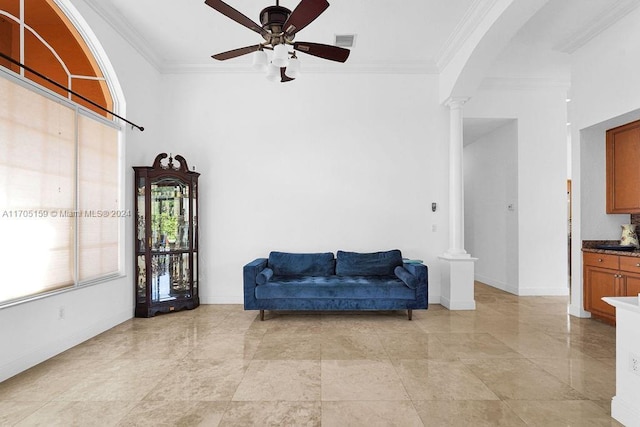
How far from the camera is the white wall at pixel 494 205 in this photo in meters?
5.80

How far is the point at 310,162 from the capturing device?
5.05 m

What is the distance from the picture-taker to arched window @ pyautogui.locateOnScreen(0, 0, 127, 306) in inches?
107

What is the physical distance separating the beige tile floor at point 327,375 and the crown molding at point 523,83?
371 cm

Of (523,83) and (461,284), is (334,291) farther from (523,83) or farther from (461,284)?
(523,83)

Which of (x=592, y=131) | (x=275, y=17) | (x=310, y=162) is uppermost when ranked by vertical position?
(x=275, y=17)

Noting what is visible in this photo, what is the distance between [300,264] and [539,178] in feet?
14.0

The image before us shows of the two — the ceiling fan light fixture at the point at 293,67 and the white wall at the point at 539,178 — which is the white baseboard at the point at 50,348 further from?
the white wall at the point at 539,178

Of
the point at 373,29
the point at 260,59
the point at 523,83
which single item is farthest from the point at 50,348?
the point at 523,83

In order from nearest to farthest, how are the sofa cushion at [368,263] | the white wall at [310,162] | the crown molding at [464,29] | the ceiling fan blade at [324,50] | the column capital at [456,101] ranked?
the ceiling fan blade at [324,50] → the crown molding at [464,29] → the sofa cushion at [368,263] → the column capital at [456,101] → the white wall at [310,162]

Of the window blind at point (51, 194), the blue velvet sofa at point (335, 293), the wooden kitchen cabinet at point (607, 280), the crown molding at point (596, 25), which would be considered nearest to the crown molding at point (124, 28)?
the window blind at point (51, 194)

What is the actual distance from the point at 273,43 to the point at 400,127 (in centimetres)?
275

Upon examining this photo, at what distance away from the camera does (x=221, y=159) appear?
5.02 meters

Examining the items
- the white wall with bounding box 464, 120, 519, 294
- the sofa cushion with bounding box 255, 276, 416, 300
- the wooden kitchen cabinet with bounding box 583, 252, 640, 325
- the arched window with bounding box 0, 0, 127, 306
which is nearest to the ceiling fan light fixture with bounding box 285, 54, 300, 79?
the arched window with bounding box 0, 0, 127, 306

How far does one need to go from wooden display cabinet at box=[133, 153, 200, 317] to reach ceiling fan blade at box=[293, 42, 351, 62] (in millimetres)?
2418
